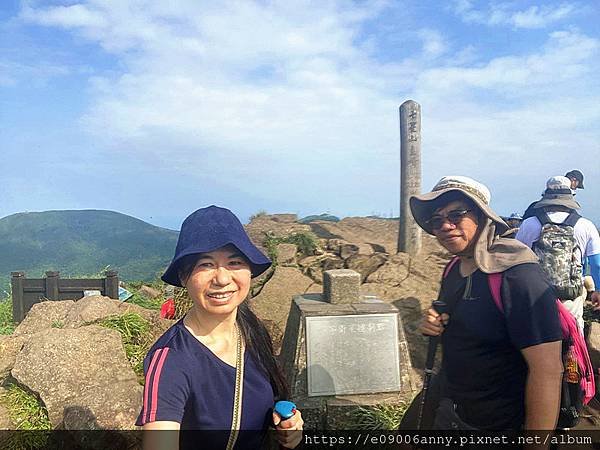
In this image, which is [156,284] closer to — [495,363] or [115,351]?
[115,351]

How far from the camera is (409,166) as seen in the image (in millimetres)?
8789

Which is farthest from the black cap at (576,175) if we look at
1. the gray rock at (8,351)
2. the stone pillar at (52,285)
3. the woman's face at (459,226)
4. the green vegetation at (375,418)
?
the stone pillar at (52,285)

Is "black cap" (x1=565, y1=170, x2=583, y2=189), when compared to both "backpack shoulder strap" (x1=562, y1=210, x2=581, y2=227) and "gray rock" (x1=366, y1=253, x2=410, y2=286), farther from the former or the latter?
"gray rock" (x1=366, y1=253, x2=410, y2=286)

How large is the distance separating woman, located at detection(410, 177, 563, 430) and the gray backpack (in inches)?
76.0

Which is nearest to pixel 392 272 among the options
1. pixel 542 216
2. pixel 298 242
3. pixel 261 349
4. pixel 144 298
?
pixel 298 242

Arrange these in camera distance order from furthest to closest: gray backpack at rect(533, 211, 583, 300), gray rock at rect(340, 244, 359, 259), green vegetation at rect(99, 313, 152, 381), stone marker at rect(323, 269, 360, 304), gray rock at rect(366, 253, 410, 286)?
gray rock at rect(340, 244, 359, 259) → gray rock at rect(366, 253, 410, 286) → green vegetation at rect(99, 313, 152, 381) → stone marker at rect(323, 269, 360, 304) → gray backpack at rect(533, 211, 583, 300)

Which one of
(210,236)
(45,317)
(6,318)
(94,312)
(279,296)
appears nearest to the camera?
(210,236)

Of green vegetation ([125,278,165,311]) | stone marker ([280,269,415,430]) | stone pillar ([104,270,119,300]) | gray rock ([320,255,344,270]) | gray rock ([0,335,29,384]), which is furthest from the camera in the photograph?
green vegetation ([125,278,165,311])

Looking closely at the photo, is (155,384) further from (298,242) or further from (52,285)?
(52,285)

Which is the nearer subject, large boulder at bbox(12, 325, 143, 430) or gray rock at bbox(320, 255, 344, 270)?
large boulder at bbox(12, 325, 143, 430)

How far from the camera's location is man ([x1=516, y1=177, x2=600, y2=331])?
3.57m

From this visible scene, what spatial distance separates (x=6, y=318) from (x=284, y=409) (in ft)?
33.1

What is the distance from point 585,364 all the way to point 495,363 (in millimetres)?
545

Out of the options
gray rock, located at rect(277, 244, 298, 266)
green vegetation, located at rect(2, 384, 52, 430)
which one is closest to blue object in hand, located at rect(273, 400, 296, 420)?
green vegetation, located at rect(2, 384, 52, 430)
